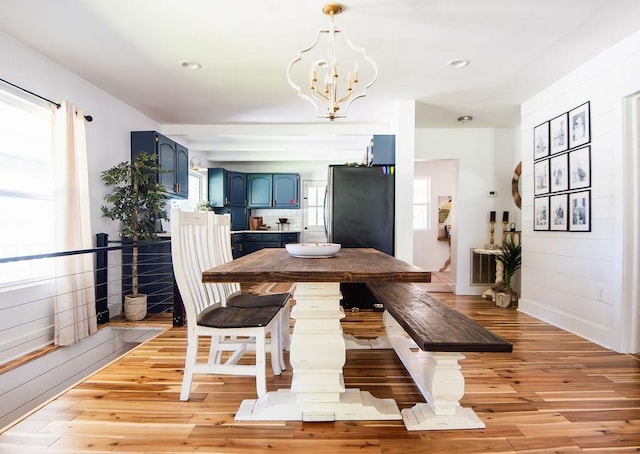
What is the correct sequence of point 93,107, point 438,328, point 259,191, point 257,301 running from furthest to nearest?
point 259,191 → point 93,107 → point 257,301 → point 438,328

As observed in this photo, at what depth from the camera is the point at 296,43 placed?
8.81 feet

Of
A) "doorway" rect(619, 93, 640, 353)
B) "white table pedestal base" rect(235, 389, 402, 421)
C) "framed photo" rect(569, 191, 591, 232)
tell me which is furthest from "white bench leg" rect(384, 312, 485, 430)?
"framed photo" rect(569, 191, 591, 232)

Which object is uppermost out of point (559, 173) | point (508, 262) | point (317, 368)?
point (559, 173)

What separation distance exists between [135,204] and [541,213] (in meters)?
4.25

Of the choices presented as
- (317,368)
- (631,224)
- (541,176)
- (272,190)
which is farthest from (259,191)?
(631,224)

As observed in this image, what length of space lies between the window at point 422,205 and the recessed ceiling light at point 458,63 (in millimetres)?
4522

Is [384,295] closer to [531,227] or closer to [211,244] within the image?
[211,244]

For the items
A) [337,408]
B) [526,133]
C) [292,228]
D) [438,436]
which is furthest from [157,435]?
[292,228]

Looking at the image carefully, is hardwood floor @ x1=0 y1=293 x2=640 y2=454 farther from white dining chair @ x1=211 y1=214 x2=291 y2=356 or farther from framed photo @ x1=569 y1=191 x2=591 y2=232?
framed photo @ x1=569 y1=191 x2=591 y2=232

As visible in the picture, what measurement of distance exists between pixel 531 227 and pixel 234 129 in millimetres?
3932

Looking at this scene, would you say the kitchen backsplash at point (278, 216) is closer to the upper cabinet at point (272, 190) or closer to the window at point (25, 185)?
the upper cabinet at point (272, 190)

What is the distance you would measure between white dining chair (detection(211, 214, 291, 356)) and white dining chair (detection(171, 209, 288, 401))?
0.03 meters

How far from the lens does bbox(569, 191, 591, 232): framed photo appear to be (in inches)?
118

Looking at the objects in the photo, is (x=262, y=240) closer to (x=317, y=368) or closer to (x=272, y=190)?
(x=272, y=190)
